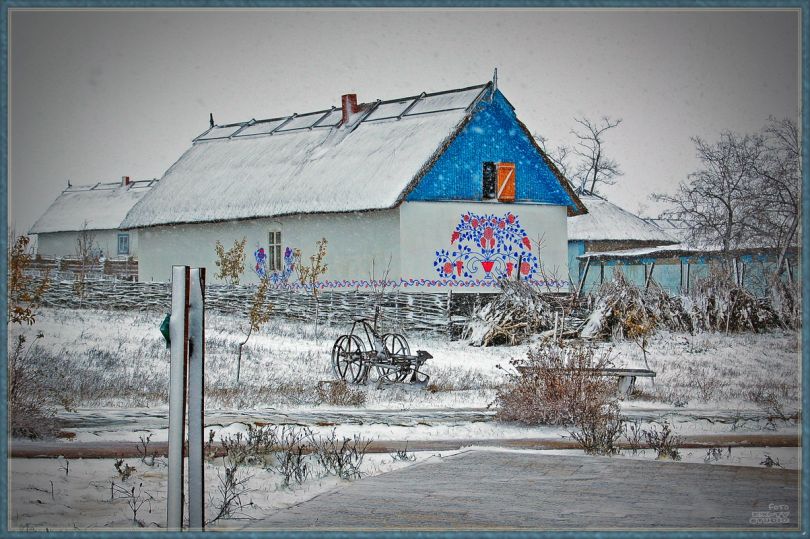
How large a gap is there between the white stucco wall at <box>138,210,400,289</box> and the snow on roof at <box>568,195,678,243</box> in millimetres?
7035

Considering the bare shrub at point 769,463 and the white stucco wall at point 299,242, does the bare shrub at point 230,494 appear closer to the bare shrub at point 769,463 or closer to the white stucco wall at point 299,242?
the bare shrub at point 769,463

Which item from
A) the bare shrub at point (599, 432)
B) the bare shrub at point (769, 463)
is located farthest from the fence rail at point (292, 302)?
the bare shrub at point (769, 463)

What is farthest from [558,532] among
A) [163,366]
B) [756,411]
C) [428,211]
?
[428,211]

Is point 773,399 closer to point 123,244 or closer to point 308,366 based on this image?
point 308,366

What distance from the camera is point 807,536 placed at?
6.24 meters

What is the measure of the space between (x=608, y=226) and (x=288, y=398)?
55.8ft

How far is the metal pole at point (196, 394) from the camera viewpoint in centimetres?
498

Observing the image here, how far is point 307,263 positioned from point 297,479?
39.1 ft

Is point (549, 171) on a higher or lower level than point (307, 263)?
higher

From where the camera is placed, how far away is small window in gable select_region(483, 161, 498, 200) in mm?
18328

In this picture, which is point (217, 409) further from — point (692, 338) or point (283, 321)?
point (692, 338)

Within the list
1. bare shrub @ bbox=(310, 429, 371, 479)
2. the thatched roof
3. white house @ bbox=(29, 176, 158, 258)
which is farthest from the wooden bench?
white house @ bbox=(29, 176, 158, 258)

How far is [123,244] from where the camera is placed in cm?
2239

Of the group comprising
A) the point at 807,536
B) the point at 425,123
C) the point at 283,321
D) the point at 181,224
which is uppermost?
the point at 425,123
